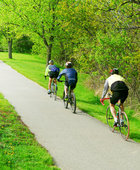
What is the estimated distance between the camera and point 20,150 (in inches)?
208

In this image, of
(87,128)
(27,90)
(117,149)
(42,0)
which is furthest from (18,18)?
(117,149)

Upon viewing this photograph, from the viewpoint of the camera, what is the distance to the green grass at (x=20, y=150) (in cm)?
464

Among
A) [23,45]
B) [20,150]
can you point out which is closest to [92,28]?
[20,150]

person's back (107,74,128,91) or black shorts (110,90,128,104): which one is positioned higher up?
person's back (107,74,128,91)

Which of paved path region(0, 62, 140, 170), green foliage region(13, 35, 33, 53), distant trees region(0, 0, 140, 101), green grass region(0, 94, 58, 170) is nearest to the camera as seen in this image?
green grass region(0, 94, 58, 170)

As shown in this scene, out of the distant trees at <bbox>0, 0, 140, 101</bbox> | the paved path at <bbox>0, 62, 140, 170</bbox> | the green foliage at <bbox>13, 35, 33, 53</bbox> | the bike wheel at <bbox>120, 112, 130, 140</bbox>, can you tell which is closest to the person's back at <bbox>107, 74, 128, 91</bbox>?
the bike wheel at <bbox>120, 112, 130, 140</bbox>

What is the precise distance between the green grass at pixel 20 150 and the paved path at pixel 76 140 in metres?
0.25

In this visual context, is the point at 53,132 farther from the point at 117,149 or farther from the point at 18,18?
the point at 18,18

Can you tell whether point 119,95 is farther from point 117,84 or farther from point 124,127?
point 124,127

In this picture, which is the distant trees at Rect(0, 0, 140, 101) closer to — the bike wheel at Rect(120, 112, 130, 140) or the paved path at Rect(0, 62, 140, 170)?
the paved path at Rect(0, 62, 140, 170)

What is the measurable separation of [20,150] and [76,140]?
162 centimetres

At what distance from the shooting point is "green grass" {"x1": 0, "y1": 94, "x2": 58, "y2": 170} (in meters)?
4.64

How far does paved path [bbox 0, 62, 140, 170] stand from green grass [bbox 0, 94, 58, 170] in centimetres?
25

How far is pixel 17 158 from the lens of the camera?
4906mm
